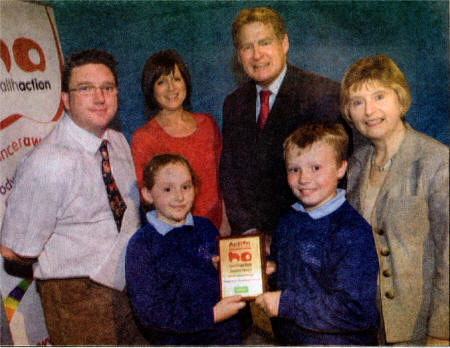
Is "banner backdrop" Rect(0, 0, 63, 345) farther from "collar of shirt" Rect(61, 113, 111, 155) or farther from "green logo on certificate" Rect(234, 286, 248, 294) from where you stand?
"green logo on certificate" Rect(234, 286, 248, 294)

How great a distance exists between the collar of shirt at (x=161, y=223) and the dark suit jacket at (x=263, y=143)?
20 centimetres

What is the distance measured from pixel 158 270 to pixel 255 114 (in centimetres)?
84

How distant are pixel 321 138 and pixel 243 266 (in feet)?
2.12

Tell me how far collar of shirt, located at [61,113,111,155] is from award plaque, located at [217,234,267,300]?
2.55ft

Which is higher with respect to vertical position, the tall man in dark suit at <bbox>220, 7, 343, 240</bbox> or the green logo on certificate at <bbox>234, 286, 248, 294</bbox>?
the tall man in dark suit at <bbox>220, 7, 343, 240</bbox>

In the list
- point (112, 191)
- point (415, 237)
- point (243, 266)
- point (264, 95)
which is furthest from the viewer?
point (112, 191)

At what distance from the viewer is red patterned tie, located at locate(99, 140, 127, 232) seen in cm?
212

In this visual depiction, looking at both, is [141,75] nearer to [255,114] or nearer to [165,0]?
[165,0]

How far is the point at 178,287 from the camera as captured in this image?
197 centimetres

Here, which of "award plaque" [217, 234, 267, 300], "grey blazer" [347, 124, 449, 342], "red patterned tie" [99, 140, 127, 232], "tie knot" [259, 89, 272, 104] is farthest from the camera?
"red patterned tie" [99, 140, 127, 232]

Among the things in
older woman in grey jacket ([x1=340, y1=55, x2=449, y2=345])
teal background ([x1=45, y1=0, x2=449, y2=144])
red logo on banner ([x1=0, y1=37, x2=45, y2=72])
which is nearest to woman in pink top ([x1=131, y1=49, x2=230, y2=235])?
teal background ([x1=45, y1=0, x2=449, y2=144])

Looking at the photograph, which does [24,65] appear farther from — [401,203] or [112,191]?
[401,203]

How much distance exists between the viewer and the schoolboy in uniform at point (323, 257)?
1802 millimetres

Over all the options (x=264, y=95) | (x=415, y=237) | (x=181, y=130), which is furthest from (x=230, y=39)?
(x=415, y=237)
